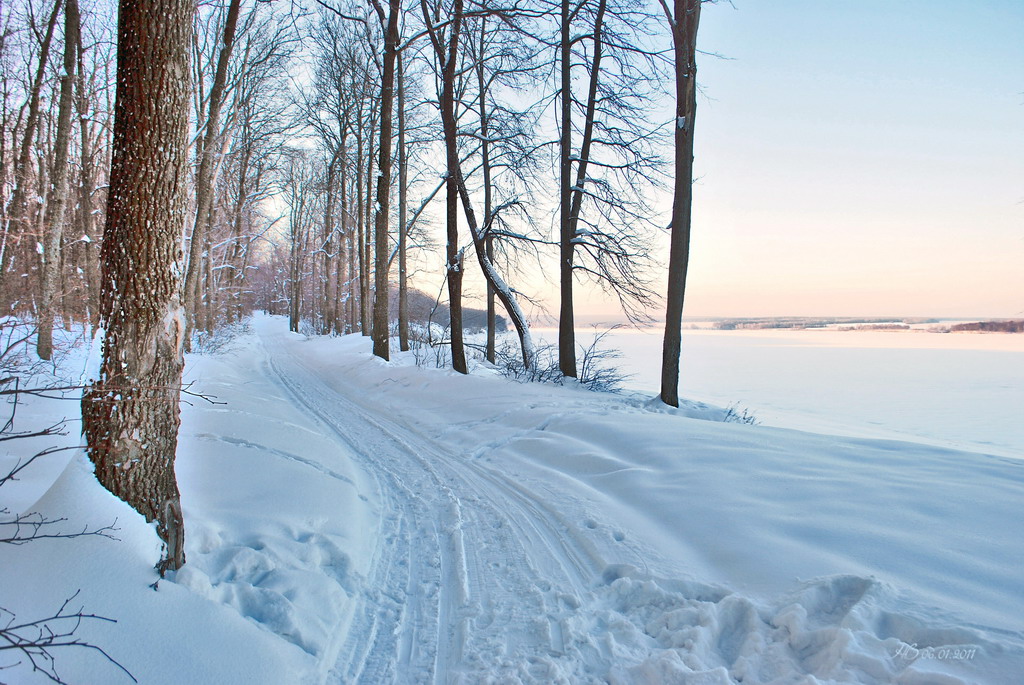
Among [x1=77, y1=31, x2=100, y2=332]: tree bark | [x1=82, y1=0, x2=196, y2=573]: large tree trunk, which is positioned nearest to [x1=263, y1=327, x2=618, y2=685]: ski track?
[x1=82, y1=0, x2=196, y2=573]: large tree trunk

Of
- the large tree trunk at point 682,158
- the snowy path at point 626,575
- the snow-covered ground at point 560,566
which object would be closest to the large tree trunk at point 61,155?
the snow-covered ground at point 560,566

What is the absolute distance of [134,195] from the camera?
9.29ft

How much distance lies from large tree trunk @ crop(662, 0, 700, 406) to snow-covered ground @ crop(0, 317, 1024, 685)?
3.93 meters

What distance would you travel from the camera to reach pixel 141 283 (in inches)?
111

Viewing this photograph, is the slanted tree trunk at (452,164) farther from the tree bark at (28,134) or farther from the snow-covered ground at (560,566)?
the tree bark at (28,134)

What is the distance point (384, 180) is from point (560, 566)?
12.5 meters

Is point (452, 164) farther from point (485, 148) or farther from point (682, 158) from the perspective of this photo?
point (682, 158)

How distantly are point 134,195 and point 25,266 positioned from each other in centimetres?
2239

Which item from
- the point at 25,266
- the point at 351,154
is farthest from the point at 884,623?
the point at 25,266

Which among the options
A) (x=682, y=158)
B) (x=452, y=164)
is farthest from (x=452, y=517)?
(x=452, y=164)

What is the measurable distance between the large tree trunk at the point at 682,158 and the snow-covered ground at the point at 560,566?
393 centimetres

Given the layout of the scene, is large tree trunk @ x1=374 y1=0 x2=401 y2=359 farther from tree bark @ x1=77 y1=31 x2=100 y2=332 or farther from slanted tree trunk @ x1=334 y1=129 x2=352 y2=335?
slanted tree trunk @ x1=334 y1=129 x2=352 y2=335

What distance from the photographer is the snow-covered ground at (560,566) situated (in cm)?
237

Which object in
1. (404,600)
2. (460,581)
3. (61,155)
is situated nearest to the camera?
(404,600)
